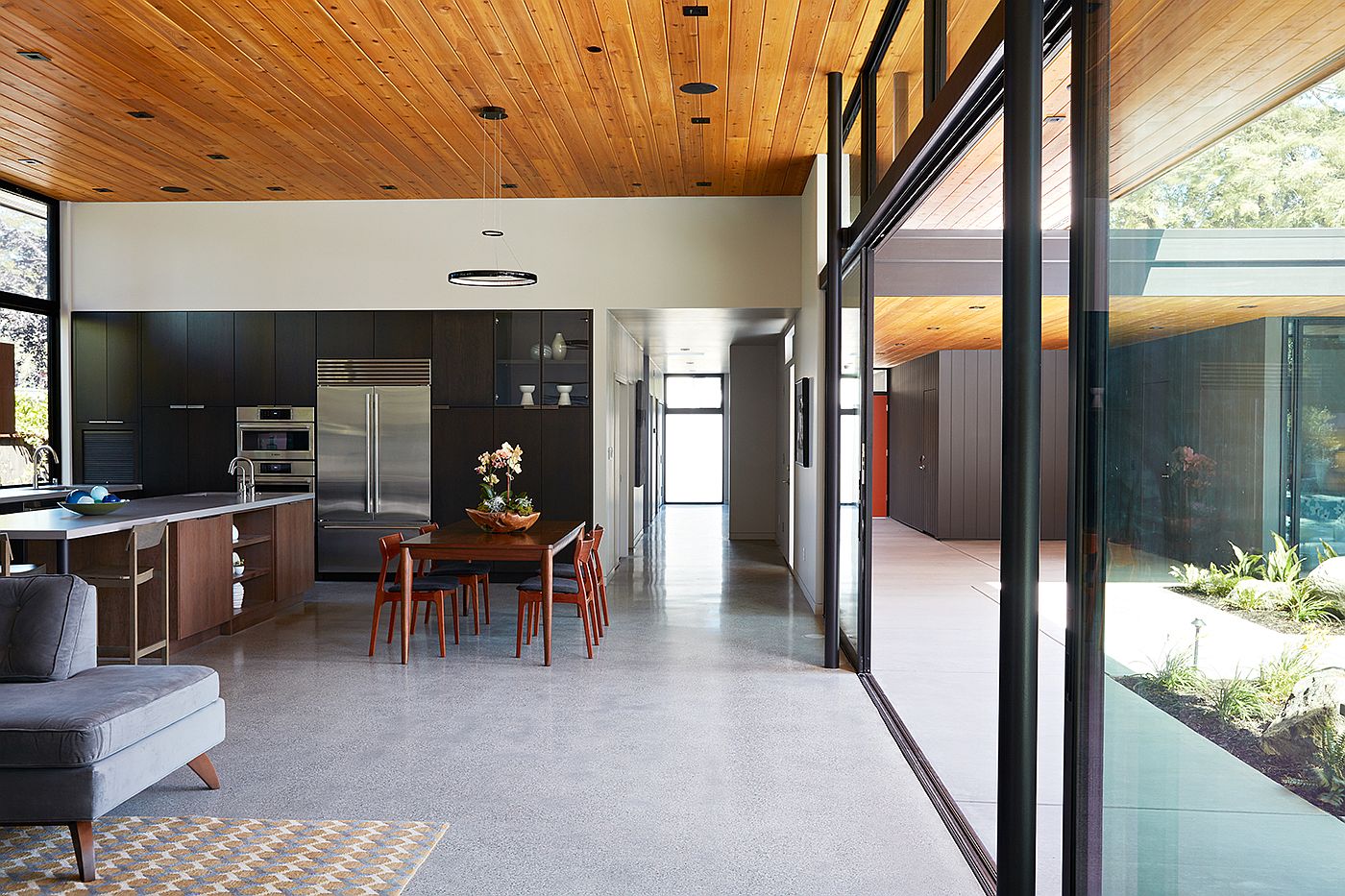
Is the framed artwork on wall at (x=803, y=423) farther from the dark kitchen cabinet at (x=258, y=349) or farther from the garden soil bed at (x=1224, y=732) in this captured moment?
the garden soil bed at (x=1224, y=732)

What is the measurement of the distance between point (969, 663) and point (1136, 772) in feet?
13.1

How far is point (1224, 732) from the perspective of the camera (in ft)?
5.31

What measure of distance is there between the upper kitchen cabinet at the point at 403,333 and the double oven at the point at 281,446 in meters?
0.86

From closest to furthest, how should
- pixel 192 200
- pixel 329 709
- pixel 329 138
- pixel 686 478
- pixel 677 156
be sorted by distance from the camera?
1. pixel 329 709
2. pixel 329 138
3. pixel 677 156
4. pixel 192 200
5. pixel 686 478

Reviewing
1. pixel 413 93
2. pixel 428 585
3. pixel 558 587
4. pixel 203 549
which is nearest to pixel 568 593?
pixel 558 587

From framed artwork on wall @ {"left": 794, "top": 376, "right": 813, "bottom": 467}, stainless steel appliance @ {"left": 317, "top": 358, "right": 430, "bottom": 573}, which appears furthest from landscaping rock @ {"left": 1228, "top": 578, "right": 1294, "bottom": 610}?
stainless steel appliance @ {"left": 317, "top": 358, "right": 430, "bottom": 573}

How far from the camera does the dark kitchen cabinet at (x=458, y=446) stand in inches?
350

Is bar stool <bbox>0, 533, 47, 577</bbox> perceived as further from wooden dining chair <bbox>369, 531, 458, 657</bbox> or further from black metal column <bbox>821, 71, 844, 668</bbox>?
black metal column <bbox>821, 71, 844, 668</bbox>

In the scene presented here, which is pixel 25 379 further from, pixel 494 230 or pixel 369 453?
pixel 494 230

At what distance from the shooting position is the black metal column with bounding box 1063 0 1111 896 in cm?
209

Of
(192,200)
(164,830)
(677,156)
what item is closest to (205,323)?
Result: (192,200)

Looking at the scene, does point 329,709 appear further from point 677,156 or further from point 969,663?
point 677,156

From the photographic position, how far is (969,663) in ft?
18.9

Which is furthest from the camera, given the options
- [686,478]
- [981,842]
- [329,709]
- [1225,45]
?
[686,478]
